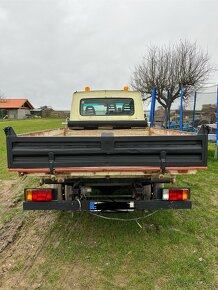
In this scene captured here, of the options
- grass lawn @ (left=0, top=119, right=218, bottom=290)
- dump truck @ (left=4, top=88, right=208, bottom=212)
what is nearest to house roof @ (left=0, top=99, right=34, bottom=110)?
grass lawn @ (left=0, top=119, right=218, bottom=290)

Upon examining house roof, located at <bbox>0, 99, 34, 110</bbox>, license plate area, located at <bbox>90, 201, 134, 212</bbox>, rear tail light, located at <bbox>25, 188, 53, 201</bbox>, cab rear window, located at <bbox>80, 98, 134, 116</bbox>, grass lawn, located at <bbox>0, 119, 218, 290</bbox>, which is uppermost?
house roof, located at <bbox>0, 99, 34, 110</bbox>

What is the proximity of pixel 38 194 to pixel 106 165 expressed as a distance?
39.0 inches

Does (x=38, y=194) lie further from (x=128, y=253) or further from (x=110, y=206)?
(x=128, y=253)

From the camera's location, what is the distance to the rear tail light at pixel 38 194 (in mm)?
3475

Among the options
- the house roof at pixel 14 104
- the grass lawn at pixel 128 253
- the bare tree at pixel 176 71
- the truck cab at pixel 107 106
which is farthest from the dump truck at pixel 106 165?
the house roof at pixel 14 104

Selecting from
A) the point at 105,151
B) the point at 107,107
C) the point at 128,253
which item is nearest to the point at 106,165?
the point at 105,151

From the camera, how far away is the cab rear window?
6.53m

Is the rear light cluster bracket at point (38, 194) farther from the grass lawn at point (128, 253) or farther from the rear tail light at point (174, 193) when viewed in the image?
the rear tail light at point (174, 193)

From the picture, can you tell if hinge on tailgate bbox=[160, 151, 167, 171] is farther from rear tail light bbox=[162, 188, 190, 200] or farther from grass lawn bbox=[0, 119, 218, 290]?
grass lawn bbox=[0, 119, 218, 290]

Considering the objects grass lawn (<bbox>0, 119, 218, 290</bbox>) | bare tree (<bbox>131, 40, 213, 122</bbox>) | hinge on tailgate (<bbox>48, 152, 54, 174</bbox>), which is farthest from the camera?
bare tree (<bbox>131, 40, 213, 122</bbox>)

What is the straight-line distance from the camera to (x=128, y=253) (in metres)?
3.53

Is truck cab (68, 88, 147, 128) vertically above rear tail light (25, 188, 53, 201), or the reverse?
truck cab (68, 88, 147, 128)

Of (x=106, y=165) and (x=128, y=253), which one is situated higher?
(x=106, y=165)

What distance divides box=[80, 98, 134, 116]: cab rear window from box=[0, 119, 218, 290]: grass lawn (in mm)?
2638
